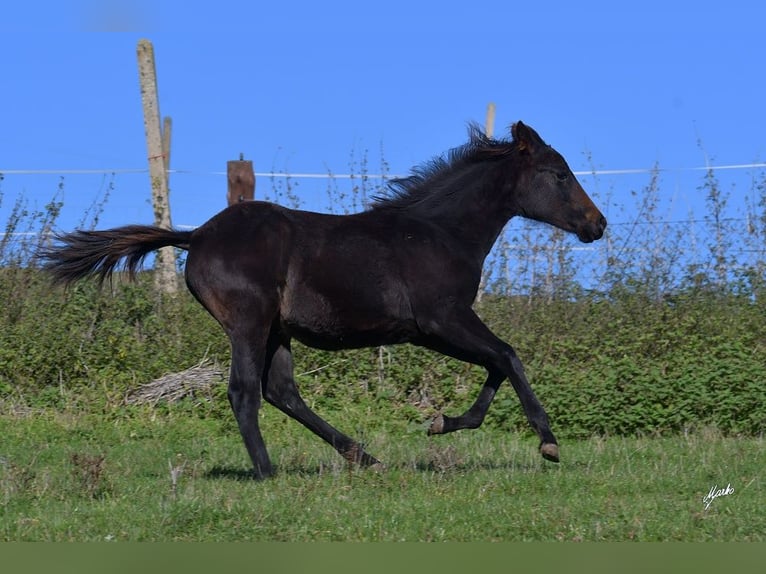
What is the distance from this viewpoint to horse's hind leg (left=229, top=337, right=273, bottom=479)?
25.0 ft

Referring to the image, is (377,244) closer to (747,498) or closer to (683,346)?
(747,498)

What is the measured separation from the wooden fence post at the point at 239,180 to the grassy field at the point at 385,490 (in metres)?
4.46

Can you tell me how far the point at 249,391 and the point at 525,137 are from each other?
2.93 m

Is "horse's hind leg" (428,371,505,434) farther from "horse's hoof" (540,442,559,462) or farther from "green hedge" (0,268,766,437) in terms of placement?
"green hedge" (0,268,766,437)

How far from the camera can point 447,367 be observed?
11.9 meters

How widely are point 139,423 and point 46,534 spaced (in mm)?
5181

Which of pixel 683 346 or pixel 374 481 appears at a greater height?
pixel 683 346

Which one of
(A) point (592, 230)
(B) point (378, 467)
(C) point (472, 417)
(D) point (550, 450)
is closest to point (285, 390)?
(B) point (378, 467)

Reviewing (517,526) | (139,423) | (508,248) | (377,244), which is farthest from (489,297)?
(517,526)

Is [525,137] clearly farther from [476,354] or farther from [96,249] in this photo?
[96,249]

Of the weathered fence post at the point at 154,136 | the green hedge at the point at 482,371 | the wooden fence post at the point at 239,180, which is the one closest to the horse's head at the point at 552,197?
the green hedge at the point at 482,371

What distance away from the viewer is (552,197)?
8.50 metres

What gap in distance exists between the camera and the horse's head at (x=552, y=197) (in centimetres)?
850

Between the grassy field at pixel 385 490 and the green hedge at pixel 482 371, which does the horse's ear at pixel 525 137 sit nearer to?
the grassy field at pixel 385 490
